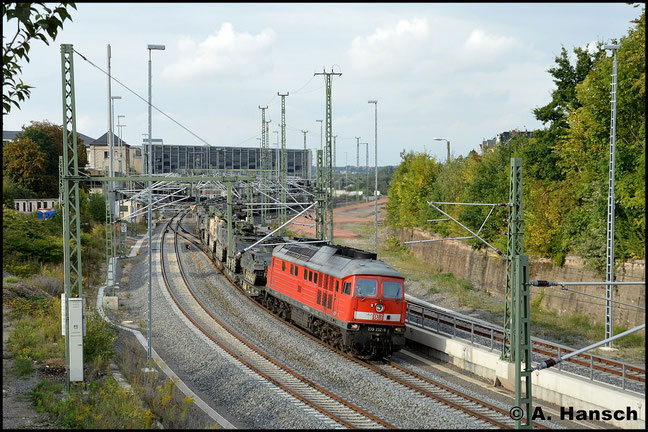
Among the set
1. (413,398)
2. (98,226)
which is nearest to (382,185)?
(98,226)

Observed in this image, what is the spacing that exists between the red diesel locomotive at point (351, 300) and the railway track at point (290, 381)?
2545 millimetres

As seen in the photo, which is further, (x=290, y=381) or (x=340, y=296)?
(x=340, y=296)

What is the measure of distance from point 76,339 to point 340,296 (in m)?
8.62

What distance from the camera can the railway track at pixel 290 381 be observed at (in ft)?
53.9

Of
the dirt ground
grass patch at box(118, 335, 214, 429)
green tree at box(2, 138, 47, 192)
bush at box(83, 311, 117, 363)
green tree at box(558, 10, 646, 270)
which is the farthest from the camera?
the dirt ground

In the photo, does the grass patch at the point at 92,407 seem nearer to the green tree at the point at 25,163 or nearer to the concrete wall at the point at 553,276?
the concrete wall at the point at 553,276

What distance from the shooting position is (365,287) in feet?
70.6

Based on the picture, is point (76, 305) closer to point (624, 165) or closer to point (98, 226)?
point (624, 165)

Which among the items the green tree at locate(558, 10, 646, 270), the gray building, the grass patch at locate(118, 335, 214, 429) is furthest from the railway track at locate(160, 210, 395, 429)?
the gray building

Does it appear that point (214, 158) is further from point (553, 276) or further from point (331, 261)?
point (331, 261)

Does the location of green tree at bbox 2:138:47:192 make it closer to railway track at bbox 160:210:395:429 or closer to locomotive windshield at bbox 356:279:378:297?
railway track at bbox 160:210:395:429

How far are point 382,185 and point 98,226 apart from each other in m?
122

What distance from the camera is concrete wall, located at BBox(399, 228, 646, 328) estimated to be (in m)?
28.1

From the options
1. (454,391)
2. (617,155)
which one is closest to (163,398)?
(454,391)
